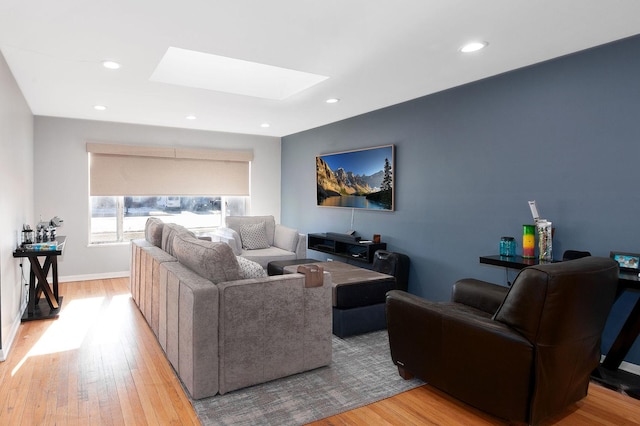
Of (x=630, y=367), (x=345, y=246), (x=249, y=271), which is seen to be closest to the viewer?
(x=249, y=271)

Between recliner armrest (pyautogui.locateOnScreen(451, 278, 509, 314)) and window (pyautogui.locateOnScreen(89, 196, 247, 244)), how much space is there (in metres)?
4.91

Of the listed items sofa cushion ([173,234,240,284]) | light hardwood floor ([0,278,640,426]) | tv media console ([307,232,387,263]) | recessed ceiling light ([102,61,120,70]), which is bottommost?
light hardwood floor ([0,278,640,426])

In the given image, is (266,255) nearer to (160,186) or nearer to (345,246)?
(345,246)

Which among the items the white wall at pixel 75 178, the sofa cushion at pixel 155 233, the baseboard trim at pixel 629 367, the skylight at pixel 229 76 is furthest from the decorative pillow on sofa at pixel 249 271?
the white wall at pixel 75 178

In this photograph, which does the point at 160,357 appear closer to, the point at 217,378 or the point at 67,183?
the point at 217,378

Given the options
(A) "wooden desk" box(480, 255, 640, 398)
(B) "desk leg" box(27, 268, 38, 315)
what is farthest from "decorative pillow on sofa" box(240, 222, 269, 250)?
(A) "wooden desk" box(480, 255, 640, 398)

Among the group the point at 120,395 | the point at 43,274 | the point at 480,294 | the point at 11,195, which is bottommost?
the point at 120,395

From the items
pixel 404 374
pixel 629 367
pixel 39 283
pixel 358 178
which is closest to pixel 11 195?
pixel 39 283

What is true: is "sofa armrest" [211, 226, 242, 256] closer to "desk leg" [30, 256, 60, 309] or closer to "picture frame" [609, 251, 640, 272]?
"desk leg" [30, 256, 60, 309]

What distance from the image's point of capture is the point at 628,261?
105 inches

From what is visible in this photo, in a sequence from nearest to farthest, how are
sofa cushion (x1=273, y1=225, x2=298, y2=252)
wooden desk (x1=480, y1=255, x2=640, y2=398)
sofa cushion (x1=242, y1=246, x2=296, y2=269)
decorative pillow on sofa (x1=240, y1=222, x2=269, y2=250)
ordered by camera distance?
wooden desk (x1=480, y1=255, x2=640, y2=398) → sofa cushion (x1=242, y1=246, x2=296, y2=269) → sofa cushion (x1=273, y1=225, x2=298, y2=252) → decorative pillow on sofa (x1=240, y1=222, x2=269, y2=250)

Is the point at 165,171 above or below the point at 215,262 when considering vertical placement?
above

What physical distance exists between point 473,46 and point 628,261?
1850mm

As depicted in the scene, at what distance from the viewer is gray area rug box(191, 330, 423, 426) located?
2285 millimetres
